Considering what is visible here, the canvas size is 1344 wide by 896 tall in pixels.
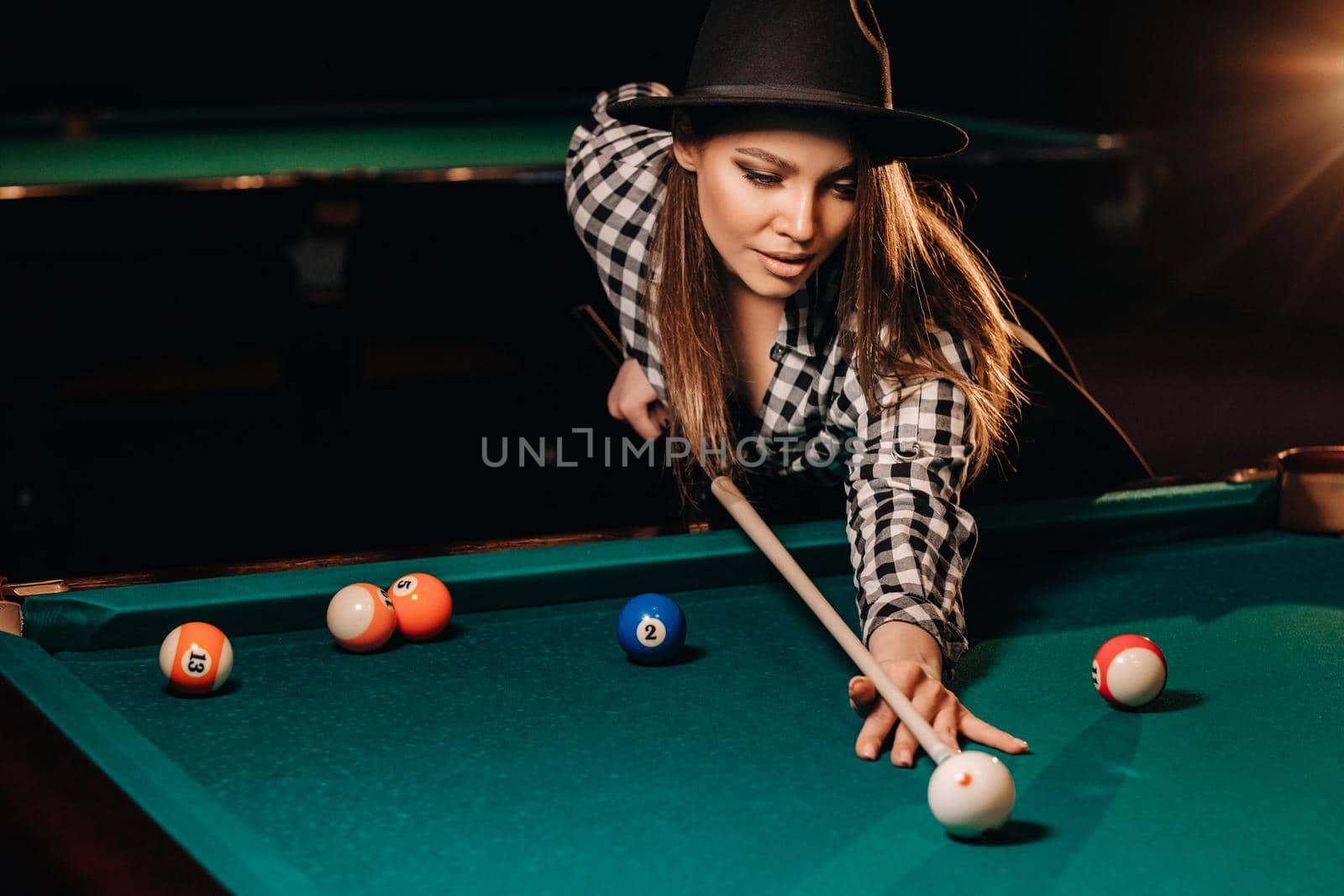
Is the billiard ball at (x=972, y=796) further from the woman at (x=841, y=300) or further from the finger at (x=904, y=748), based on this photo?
the woman at (x=841, y=300)

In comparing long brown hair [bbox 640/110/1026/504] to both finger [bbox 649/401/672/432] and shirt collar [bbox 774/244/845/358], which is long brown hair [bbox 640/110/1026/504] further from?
finger [bbox 649/401/672/432]

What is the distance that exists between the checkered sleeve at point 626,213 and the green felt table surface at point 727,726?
602 millimetres

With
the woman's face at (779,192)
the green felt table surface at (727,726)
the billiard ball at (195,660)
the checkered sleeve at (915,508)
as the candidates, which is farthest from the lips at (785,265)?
the billiard ball at (195,660)

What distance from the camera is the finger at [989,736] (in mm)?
1650

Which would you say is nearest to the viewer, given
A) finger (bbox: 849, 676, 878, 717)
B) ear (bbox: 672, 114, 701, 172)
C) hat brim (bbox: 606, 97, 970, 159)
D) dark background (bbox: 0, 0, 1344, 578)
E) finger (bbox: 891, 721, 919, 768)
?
finger (bbox: 891, 721, 919, 768)

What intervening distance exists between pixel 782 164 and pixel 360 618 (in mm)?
A: 845

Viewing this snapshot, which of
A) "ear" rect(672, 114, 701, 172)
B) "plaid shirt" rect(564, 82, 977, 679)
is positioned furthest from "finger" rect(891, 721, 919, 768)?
"ear" rect(672, 114, 701, 172)

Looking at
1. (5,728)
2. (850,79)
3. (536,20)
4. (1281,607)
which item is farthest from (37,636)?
(536,20)

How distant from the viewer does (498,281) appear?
18.0 feet

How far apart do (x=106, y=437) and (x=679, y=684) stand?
3.90 metres

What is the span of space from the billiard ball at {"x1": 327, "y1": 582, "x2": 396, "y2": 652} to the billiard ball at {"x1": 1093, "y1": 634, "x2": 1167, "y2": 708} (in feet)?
2.98

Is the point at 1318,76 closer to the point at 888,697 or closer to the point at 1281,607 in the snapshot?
the point at 1281,607

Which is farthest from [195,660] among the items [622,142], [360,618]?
[622,142]

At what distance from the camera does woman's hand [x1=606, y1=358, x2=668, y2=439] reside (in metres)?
3.00
